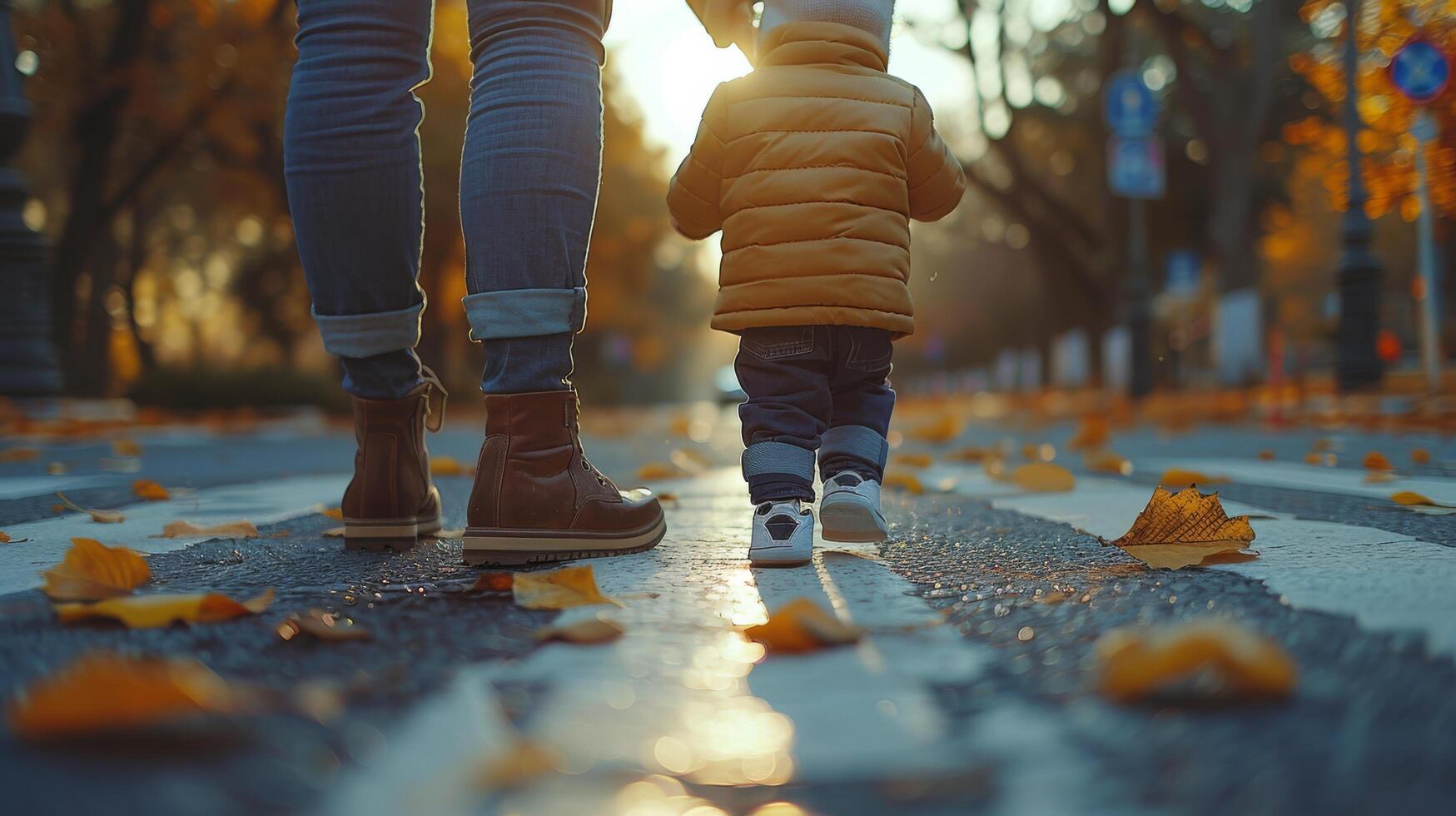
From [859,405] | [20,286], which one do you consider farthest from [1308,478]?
[20,286]

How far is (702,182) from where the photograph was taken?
8.25ft

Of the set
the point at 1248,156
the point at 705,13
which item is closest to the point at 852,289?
the point at 705,13

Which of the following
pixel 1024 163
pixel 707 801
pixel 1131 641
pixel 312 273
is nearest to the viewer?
pixel 707 801

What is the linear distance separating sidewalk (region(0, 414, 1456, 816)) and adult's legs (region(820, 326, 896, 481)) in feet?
0.95

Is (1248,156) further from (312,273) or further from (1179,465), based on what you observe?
(312,273)

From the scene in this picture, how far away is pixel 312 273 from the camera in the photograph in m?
2.26

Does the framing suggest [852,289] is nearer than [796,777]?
No

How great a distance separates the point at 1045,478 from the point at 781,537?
5.55 feet

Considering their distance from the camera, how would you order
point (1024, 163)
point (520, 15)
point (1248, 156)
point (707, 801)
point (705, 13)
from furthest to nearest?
1. point (1024, 163)
2. point (1248, 156)
3. point (705, 13)
4. point (520, 15)
5. point (707, 801)

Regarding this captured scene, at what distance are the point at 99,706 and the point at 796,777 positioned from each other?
0.60 m

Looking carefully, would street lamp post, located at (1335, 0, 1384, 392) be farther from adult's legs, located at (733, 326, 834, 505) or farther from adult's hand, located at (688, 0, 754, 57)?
adult's legs, located at (733, 326, 834, 505)

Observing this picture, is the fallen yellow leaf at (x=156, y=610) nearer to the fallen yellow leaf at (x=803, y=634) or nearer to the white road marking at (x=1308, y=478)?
the fallen yellow leaf at (x=803, y=634)

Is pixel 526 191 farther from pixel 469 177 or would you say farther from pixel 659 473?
pixel 659 473

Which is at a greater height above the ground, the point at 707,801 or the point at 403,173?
the point at 403,173
